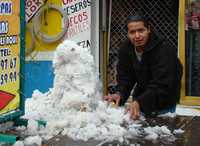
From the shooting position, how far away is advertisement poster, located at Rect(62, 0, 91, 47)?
793 cm

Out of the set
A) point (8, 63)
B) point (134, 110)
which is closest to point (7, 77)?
point (8, 63)

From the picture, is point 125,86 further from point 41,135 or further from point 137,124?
point 41,135

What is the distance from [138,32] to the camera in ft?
14.6

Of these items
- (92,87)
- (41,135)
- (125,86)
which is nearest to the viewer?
(41,135)

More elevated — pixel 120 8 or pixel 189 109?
pixel 120 8

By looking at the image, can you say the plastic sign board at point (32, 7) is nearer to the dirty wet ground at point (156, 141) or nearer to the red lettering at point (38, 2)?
the red lettering at point (38, 2)

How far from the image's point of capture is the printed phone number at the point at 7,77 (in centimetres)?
388

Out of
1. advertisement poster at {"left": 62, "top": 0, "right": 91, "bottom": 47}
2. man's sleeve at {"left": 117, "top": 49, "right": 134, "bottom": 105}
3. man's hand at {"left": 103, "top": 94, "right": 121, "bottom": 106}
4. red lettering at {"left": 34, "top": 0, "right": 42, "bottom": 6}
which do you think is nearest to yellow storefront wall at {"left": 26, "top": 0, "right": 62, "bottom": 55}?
red lettering at {"left": 34, "top": 0, "right": 42, "bottom": 6}

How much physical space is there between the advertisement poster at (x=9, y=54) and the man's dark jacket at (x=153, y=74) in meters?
0.98

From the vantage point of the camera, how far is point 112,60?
8.48m

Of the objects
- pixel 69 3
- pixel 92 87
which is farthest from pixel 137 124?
pixel 69 3

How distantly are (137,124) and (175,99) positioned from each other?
0.71 m

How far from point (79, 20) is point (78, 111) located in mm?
4177

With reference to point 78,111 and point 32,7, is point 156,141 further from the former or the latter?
point 32,7
